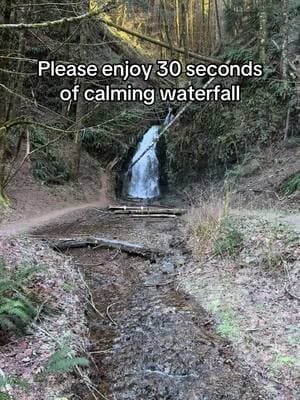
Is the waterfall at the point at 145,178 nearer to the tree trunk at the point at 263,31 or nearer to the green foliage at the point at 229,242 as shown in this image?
the tree trunk at the point at 263,31

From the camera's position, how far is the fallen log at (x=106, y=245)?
9297 mm

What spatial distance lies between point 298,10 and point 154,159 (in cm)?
857

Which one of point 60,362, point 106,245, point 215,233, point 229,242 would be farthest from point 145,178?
point 60,362

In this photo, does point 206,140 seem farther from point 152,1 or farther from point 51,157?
point 152,1

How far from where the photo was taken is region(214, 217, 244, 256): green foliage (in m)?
7.94

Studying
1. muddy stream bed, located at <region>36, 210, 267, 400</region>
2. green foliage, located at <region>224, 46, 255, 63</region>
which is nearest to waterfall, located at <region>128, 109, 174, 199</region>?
green foliage, located at <region>224, 46, 255, 63</region>

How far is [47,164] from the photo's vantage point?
16250 mm

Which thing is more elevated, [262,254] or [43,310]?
[262,254]

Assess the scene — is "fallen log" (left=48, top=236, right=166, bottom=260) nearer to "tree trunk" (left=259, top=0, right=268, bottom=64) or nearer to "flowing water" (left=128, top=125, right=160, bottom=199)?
"tree trunk" (left=259, top=0, right=268, bottom=64)

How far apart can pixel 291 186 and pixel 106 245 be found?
5.09 m

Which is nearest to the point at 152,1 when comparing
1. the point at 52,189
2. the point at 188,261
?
the point at 52,189

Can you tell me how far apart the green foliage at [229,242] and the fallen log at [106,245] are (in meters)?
1.50

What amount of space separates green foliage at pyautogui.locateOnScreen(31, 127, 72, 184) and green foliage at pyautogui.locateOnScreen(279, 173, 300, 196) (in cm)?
794

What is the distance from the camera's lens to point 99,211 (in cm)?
1455
